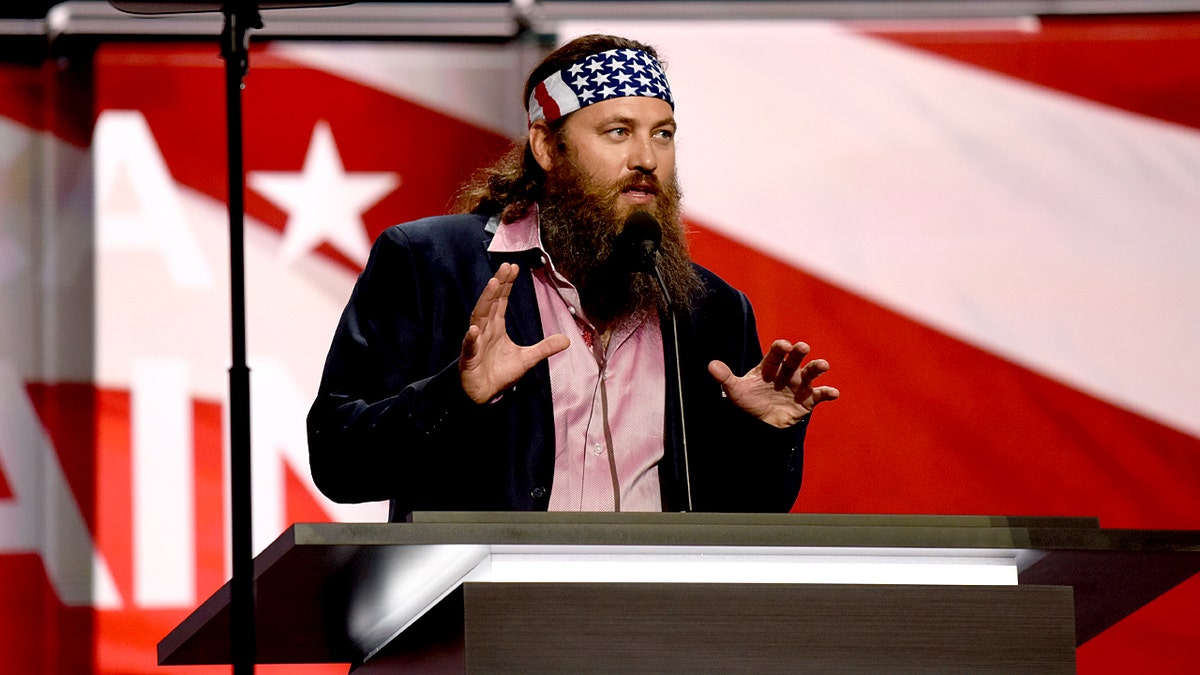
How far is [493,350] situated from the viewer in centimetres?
219

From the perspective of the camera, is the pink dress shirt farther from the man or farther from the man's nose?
the man's nose

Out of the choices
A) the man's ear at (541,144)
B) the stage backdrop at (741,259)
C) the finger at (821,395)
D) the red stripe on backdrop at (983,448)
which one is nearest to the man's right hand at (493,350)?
the finger at (821,395)

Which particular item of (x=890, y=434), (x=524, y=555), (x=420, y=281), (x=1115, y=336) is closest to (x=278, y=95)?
(x=420, y=281)

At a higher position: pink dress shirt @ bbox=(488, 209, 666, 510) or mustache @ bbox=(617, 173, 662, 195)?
mustache @ bbox=(617, 173, 662, 195)

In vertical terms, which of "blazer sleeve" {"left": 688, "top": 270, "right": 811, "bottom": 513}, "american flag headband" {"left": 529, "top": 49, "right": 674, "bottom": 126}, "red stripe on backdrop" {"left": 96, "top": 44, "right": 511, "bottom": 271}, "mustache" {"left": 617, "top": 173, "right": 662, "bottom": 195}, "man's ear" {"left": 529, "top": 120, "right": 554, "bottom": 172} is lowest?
"blazer sleeve" {"left": 688, "top": 270, "right": 811, "bottom": 513}

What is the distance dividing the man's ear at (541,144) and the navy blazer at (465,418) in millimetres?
275

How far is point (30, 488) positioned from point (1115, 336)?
3213mm

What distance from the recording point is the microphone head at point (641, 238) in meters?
2.44

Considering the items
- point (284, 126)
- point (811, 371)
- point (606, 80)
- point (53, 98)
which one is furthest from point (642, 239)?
point (53, 98)

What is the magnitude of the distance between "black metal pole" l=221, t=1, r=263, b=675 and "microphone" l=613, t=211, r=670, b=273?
0.70m

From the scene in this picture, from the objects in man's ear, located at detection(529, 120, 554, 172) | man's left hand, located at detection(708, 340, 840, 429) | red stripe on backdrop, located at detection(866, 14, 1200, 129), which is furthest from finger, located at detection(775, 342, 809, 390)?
red stripe on backdrop, located at detection(866, 14, 1200, 129)

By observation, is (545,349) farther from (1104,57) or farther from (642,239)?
(1104,57)

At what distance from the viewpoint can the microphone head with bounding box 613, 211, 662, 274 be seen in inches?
96.2

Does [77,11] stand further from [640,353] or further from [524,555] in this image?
[524,555]
